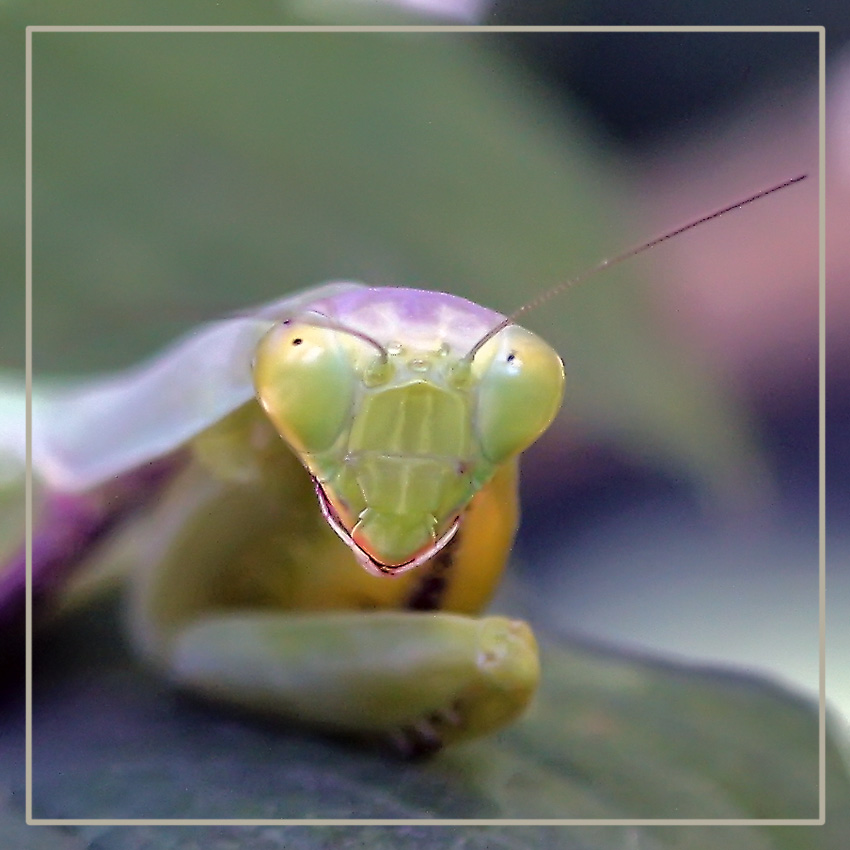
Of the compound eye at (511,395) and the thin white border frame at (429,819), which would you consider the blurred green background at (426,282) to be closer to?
the thin white border frame at (429,819)

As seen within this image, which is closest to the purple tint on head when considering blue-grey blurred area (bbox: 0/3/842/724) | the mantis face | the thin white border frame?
the mantis face

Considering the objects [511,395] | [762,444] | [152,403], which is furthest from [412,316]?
[762,444]

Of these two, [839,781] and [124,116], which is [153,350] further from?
[839,781]

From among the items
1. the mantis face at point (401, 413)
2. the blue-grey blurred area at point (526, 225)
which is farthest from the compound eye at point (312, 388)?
the blue-grey blurred area at point (526, 225)

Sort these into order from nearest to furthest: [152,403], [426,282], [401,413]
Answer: [401,413]
[152,403]
[426,282]

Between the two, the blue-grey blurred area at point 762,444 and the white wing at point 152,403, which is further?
the blue-grey blurred area at point 762,444

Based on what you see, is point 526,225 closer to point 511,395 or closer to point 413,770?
point 511,395

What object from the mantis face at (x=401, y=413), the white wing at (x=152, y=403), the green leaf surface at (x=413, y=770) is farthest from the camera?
the green leaf surface at (x=413, y=770)
